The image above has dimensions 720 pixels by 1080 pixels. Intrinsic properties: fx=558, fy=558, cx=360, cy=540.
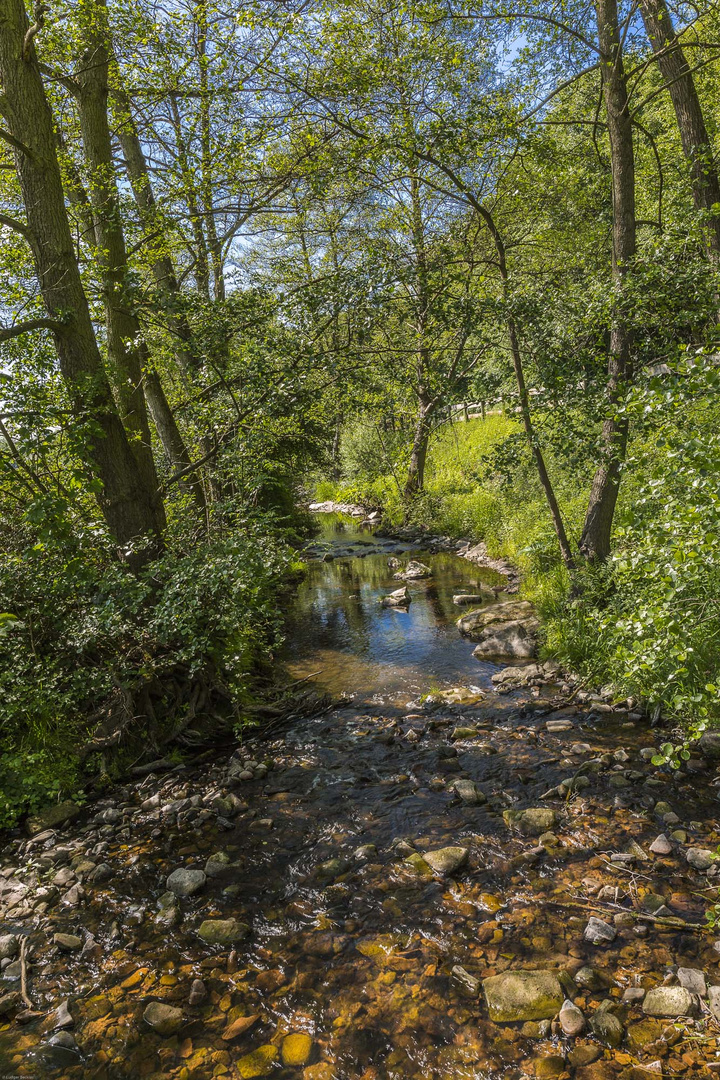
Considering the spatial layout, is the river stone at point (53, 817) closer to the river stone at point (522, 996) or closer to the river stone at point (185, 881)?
the river stone at point (185, 881)

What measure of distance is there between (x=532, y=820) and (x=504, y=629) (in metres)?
4.90

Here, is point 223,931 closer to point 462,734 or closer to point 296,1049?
point 296,1049

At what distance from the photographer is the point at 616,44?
736 centimetres

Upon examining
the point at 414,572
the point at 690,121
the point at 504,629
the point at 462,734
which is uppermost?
the point at 690,121

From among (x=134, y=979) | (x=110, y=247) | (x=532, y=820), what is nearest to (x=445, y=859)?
(x=532, y=820)

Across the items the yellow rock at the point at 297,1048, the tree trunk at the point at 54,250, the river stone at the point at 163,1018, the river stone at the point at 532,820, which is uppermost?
the tree trunk at the point at 54,250

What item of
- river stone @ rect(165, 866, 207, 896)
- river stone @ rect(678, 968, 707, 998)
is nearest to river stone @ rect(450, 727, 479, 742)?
river stone @ rect(165, 866, 207, 896)

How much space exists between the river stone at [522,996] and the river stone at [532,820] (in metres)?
1.45

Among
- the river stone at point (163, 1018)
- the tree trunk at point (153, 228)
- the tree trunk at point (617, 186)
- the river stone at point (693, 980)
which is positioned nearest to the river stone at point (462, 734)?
the river stone at point (693, 980)

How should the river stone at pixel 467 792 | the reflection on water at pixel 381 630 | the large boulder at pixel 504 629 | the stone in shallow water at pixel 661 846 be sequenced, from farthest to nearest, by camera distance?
the large boulder at pixel 504 629, the reflection on water at pixel 381 630, the river stone at pixel 467 792, the stone in shallow water at pixel 661 846

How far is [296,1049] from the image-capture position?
331 centimetres

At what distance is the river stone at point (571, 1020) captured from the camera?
324 centimetres

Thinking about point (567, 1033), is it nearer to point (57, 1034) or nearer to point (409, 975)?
point (409, 975)

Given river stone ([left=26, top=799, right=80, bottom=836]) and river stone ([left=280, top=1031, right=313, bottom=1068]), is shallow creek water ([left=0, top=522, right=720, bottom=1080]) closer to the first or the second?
river stone ([left=280, top=1031, right=313, bottom=1068])
